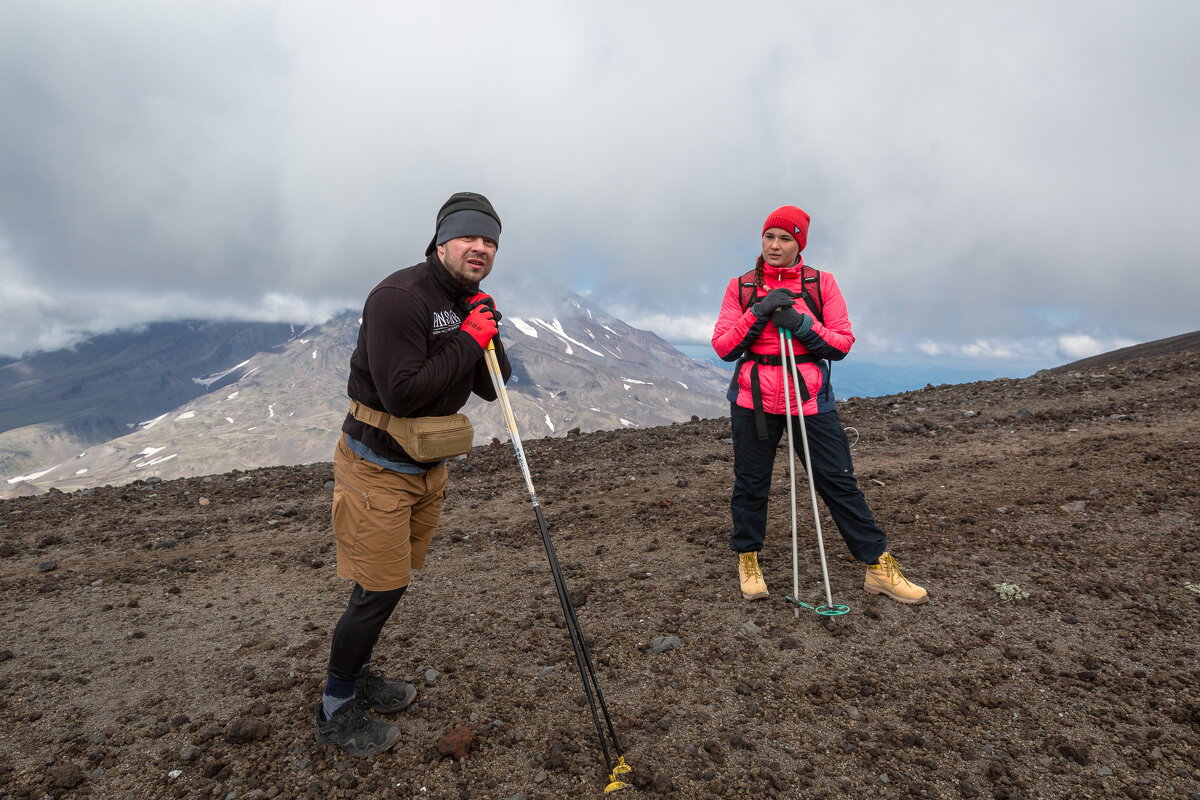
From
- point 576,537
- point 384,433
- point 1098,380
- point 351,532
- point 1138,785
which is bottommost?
point 1138,785

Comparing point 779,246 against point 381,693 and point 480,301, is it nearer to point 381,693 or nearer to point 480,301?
point 480,301

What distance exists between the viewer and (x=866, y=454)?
10273 mm

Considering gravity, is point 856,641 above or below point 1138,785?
above

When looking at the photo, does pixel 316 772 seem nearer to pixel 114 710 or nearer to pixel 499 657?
pixel 499 657

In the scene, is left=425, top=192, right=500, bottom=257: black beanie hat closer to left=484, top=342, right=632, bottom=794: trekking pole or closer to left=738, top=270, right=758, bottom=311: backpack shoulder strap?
left=484, top=342, right=632, bottom=794: trekking pole

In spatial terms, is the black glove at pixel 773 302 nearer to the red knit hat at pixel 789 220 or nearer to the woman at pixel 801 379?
the woman at pixel 801 379

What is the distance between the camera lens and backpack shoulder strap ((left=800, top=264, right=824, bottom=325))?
532 cm

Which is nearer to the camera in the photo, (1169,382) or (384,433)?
(384,433)

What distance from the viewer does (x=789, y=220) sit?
5.23 m

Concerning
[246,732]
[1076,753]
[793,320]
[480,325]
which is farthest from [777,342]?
[246,732]

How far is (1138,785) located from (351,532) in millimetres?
4647

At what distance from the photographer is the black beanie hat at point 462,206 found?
383 cm

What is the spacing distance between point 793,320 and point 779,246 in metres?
0.70

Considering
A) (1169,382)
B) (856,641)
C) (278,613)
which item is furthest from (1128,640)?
(1169,382)
